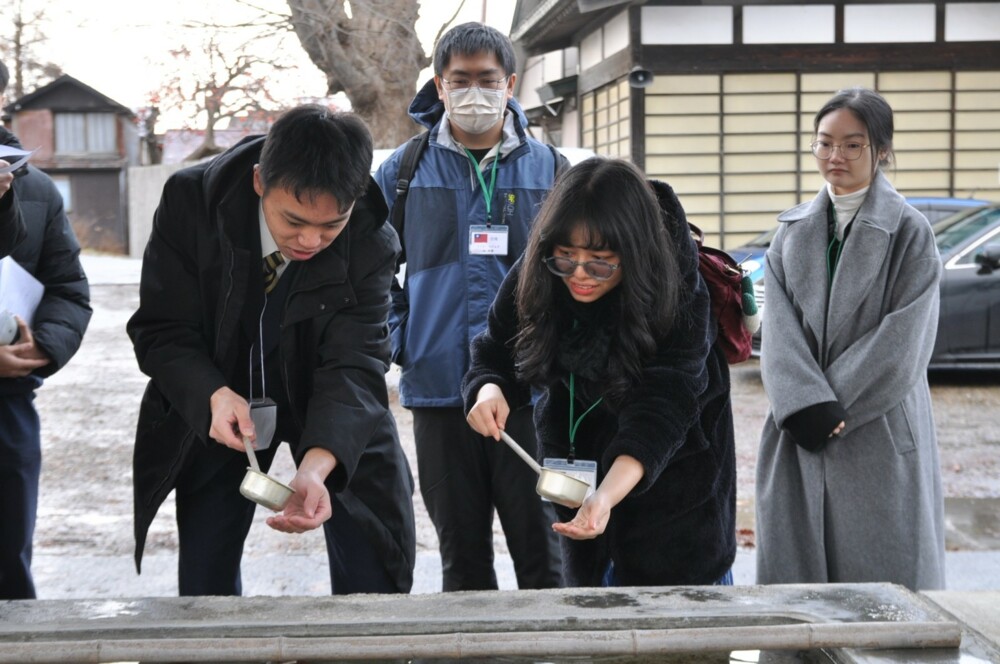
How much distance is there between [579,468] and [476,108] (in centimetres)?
145

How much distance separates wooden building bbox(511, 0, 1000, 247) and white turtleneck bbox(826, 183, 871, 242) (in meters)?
10.3

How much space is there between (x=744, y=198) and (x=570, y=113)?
181 inches

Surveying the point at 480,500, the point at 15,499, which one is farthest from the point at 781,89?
the point at 15,499

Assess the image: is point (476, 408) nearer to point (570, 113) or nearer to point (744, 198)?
point (744, 198)

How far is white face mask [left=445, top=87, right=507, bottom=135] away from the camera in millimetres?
3477

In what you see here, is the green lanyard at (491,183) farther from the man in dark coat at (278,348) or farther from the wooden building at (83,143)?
the wooden building at (83,143)

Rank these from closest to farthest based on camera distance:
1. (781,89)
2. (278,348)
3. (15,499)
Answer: (278,348), (15,499), (781,89)

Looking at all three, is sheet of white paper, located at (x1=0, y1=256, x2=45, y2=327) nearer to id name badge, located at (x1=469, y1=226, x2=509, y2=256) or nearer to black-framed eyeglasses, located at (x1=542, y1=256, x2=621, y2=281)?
id name badge, located at (x1=469, y1=226, x2=509, y2=256)

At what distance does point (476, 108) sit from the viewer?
3.48m

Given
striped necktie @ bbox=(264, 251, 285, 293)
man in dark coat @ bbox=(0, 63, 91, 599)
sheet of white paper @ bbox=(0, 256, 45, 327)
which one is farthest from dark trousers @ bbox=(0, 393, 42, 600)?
striped necktie @ bbox=(264, 251, 285, 293)

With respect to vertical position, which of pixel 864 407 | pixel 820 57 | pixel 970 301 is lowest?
pixel 864 407

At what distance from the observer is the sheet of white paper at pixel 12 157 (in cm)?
274

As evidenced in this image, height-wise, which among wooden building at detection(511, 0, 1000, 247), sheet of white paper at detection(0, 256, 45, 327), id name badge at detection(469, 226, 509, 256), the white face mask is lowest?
sheet of white paper at detection(0, 256, 45, 327)

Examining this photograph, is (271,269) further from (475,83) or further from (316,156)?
(475,83)
